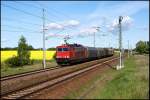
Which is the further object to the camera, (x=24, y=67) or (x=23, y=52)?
(x=23, y=52)

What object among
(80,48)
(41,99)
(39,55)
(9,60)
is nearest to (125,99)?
(41,99)

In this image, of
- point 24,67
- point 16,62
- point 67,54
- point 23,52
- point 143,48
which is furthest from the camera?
point 143,48

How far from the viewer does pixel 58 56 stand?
46.2 m

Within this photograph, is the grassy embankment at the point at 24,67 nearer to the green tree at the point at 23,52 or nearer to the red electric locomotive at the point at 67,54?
the green tree at the point at 23,52

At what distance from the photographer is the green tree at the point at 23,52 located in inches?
2101

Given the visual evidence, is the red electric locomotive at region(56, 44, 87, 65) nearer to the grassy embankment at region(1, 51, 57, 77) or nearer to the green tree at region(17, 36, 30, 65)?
the grassy embankment at region(1, 51, 57, 77)

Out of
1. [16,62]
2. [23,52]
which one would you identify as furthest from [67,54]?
[23,52]

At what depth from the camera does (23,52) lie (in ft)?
180

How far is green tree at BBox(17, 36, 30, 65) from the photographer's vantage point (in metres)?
53.4

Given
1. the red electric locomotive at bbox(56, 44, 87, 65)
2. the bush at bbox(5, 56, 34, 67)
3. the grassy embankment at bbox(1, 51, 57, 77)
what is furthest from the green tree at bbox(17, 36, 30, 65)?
the red electric locomotive at bbox(56, 44, 87, 65)

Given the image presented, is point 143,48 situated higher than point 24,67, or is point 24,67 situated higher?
point 143,48

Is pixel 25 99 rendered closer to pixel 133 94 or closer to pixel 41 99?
pixel 41 99

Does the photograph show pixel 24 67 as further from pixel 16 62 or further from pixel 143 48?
pixel 143 48

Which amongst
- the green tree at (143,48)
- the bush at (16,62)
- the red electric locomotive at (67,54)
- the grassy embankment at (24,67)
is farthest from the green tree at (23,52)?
the green tree at (143,48)
